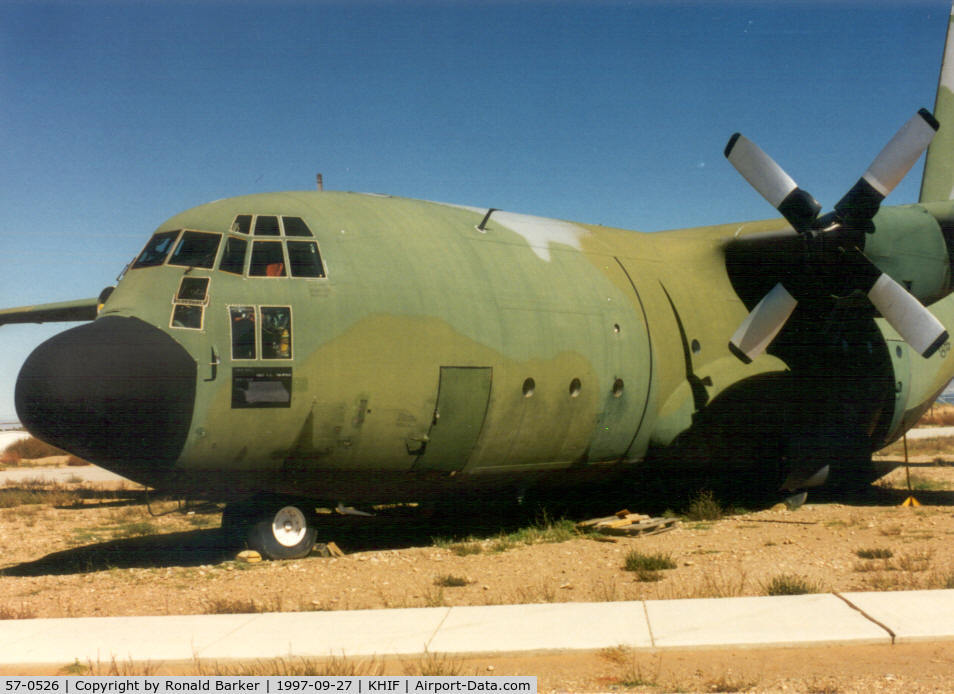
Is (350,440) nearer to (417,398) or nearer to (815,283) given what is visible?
(417,398)

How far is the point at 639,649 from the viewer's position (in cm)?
618

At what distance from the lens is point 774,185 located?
Answer: 13633mm

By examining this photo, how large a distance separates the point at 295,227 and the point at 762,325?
7.06m

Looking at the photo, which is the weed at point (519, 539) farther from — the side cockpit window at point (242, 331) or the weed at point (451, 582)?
the side cockpit window at point (242, 331)

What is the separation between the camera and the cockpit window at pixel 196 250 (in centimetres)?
1022

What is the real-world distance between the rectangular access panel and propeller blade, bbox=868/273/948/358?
20.7 ft

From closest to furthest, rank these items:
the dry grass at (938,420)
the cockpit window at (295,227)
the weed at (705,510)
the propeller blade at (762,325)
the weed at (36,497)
→ the cockpit window at (295,227)
the propeller blade at (762,325)
the weed at (705,510)
the weed at (36,497)
the dry grass at (938,420)

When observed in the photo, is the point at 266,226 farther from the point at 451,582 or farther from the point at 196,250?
the point at 451,582

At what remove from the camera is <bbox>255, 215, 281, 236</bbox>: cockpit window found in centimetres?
1054

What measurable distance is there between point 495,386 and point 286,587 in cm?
348

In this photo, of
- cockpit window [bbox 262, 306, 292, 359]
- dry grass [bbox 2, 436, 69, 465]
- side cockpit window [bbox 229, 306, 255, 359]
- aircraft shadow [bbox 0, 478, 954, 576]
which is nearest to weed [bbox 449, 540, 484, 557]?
aircraft shadow [bbox 0, 478, 954, 576]

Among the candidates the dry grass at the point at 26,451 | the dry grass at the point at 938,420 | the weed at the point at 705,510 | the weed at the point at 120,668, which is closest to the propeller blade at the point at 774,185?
the weed at the point at 705,510

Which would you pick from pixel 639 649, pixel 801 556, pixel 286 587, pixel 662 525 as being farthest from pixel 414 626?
pixel 662 525

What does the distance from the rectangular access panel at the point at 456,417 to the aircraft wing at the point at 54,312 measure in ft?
38.8
